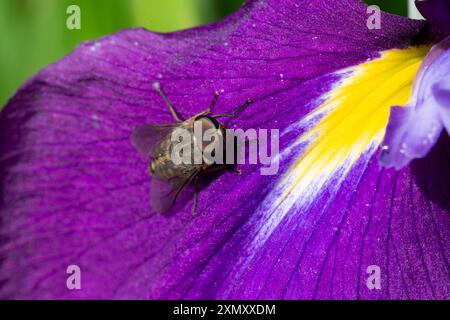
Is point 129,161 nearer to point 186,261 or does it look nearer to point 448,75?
point 186,261

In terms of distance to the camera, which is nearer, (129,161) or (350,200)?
(129,161)

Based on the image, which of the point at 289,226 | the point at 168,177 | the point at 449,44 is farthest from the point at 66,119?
the point at 449,44

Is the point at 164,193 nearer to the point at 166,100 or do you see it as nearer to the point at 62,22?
the point at 166,100

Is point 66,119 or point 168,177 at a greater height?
point 66,119

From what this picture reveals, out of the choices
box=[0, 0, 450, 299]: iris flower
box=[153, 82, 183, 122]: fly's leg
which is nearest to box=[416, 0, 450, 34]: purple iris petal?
box=[0, 0, 450, 299]: iris flower

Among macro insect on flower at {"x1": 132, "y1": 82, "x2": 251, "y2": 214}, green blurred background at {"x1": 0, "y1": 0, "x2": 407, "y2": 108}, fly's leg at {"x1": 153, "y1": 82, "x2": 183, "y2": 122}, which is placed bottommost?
macro insect on flower at {"x1": 132, "y1": 82, "x2": 251, "y2": 214}

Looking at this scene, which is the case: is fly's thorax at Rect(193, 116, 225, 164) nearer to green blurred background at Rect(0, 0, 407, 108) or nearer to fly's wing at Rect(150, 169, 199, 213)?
fly's wing at Rect(150, 169, 199, 213)
